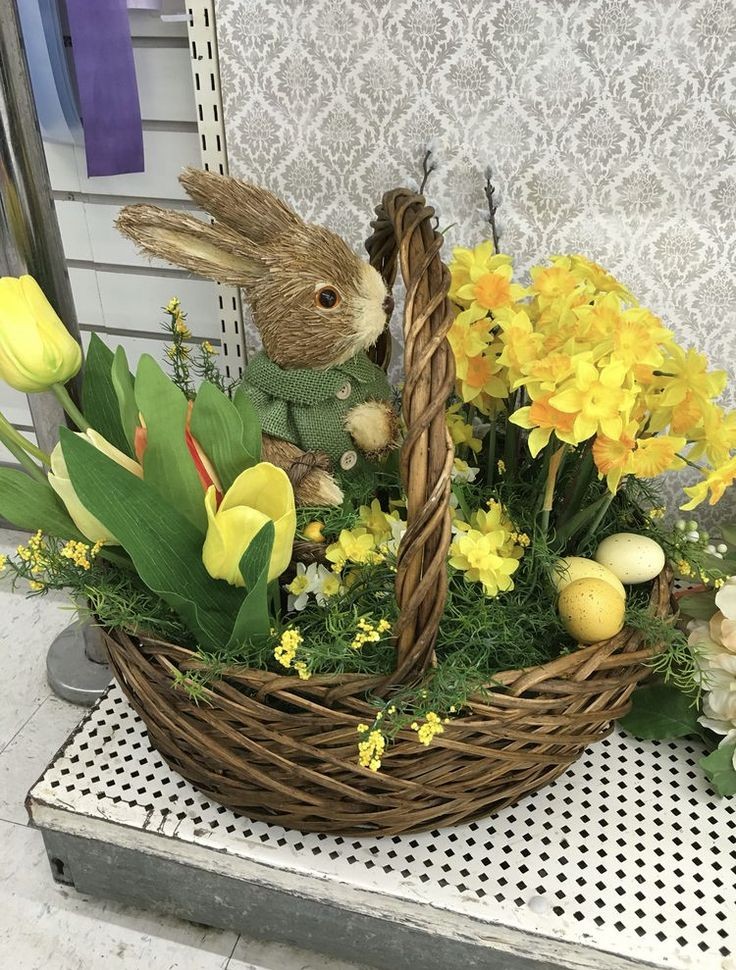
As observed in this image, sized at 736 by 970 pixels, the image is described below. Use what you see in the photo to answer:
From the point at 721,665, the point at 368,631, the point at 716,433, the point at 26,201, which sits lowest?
the point at 721,665

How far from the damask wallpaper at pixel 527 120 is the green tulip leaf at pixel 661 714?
245mm

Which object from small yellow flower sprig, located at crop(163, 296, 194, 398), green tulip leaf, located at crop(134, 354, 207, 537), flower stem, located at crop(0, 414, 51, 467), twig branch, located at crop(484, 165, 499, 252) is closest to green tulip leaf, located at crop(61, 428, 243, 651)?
green tulip leaf, located at crop(134, 354, 207, 537)

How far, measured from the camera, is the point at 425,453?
49cm

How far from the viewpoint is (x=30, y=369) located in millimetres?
572

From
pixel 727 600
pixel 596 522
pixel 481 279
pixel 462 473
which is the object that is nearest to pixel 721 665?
pixel 727 600

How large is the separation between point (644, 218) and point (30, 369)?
1.81 ft

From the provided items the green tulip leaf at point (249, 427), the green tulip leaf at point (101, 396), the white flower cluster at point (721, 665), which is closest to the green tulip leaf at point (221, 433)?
the green tulip leaf at point (249, 427)

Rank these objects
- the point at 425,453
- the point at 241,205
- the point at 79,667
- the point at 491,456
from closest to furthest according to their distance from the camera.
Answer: the point at 425,453 < the point at 241,205 < the point at 491,456 < the point at 79,667

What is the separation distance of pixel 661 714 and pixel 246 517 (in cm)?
42

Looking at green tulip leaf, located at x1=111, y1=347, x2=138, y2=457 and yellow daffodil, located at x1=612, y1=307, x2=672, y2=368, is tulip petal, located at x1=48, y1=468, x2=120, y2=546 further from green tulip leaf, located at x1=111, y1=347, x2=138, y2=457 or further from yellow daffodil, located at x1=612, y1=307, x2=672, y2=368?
yellow daffodil, located at x1=612, y1=307, x2=672, y2=368

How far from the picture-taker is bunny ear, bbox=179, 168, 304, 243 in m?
0.58

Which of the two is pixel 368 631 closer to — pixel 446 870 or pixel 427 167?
pixel 446 870

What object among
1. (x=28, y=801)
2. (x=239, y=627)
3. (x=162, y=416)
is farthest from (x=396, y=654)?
(x=28, y=801)

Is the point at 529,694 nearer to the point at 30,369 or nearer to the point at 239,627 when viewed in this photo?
the point at 239,627
